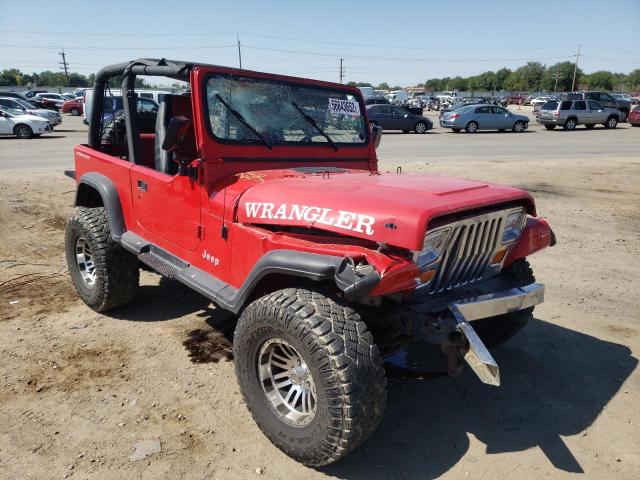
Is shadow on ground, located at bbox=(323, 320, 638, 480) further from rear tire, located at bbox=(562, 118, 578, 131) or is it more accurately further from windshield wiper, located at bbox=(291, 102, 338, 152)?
rear tire, located at bbox=(562, 118, 578, 131)

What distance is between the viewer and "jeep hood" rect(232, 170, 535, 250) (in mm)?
2457

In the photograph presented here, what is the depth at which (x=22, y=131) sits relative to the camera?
19734mm

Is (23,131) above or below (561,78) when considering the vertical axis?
below

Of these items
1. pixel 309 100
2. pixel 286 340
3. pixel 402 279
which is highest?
pixel 309 100

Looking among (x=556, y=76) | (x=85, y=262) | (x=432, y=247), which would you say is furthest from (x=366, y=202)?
(x=556, y=76)

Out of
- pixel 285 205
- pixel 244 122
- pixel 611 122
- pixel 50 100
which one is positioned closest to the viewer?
pixel 285 205

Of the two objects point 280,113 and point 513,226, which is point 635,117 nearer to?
point 513,226

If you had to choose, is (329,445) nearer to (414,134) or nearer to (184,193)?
(184,193)

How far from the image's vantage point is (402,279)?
2.44 metres

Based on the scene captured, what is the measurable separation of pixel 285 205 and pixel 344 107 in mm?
1603

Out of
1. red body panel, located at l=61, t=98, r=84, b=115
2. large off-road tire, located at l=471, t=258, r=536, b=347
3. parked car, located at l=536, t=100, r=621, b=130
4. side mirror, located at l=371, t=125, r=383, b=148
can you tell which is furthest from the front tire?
red body panel, located at l=61, t=98, r=84, b=115

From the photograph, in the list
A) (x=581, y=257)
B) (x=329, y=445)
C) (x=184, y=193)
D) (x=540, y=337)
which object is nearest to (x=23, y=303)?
(x=184, y=193)

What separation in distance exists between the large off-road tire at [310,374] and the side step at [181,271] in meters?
0.32

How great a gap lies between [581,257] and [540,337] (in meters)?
2.49
